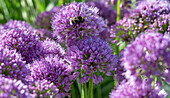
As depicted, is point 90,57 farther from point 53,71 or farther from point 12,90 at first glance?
point 12,90

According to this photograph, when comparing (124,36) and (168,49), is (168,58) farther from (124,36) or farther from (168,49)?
(124,36)

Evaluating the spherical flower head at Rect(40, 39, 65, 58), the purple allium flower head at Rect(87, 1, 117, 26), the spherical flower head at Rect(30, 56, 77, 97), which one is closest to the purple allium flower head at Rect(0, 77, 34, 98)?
the spherical flower head at Rect(30, 56, 77, 97)

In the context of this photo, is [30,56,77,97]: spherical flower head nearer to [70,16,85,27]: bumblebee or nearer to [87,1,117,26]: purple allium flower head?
[70,16,85,27]: bumblebee

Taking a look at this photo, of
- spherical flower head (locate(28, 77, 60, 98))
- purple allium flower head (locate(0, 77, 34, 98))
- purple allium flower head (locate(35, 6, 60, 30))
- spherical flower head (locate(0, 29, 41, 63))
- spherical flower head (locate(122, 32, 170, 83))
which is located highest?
purple allium flower head (locate(35, 6, 60, 30))

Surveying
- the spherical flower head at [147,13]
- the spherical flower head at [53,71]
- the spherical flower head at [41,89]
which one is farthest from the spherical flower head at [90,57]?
the spherical flower head at [147,13]

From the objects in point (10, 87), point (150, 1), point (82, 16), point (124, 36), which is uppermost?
point (150, 1)

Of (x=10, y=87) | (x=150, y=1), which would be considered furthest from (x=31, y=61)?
(x=150, y=1)

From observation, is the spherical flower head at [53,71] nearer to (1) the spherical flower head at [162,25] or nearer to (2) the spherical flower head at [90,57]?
(2) the spherical flower head at [90,57]
